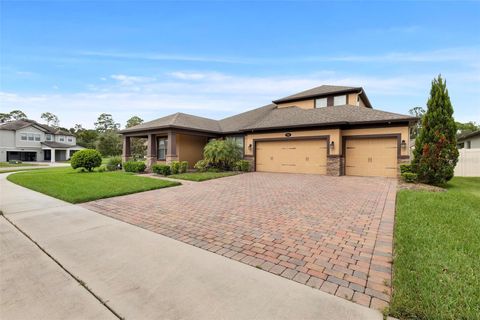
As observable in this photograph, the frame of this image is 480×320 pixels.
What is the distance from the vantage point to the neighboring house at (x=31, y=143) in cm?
3499

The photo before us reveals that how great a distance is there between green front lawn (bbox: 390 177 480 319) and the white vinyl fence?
11.9m

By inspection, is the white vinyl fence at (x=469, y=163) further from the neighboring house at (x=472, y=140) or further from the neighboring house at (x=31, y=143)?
the neighboring house at (x=31, y=143)

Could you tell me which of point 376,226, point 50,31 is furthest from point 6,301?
point 50,31

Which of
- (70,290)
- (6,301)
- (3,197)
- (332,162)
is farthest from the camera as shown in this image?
(332,162)

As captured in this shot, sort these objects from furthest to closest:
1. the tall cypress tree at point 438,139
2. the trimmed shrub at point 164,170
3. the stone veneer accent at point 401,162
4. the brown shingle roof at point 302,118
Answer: the trimmed shrub at point 164,170
the brown shingle roof at point 302,118
the stone veneer accent at point 401,162
the tall cypress tree at point 438,139

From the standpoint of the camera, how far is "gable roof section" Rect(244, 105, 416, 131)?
1286 centimetres

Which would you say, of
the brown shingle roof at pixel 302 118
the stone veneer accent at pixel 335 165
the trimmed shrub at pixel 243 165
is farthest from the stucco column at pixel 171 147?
the stone veneer accent at pixel 335 165

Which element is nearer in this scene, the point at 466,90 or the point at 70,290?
the point at 70,290

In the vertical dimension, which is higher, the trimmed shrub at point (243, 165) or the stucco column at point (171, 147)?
the stucco column at point (171, 147)

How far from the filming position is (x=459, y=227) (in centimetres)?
445

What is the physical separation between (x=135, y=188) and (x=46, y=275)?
6433 mm

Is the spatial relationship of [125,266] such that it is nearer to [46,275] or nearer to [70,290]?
[70,290]

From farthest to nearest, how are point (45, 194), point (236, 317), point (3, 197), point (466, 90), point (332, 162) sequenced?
point (466, 90) → point (332, 162) → point (45, 194) → point (3, 197) → point (236, 317)

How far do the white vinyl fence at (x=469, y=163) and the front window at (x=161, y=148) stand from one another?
20.4 m
